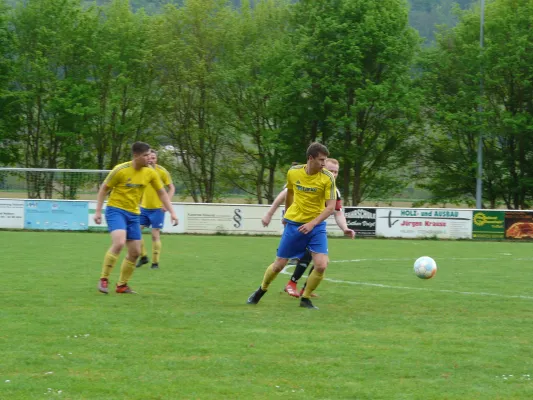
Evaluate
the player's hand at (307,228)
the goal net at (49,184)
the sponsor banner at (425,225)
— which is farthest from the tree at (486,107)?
the player's hand at (307,228)

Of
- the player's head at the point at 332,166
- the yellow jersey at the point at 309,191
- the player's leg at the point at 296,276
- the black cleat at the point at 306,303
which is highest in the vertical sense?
the player's head at the point at 332,166

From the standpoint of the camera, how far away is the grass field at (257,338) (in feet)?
19.6

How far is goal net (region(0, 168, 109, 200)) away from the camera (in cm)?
3153

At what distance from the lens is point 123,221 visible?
1118cm

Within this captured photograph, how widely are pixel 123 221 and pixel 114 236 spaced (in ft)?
0.84

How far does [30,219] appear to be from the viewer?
97.8ft

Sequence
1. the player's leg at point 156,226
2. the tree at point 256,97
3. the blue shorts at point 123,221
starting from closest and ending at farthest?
the blue shorts at point 123,221 → the player's leg at point 156,226 → the tree at point 256,97

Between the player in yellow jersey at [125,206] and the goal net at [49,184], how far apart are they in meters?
20.5

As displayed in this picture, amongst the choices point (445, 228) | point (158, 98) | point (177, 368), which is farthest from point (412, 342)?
point (158, 98)

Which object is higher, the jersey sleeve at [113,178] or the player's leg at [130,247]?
the jersey sleeve at [113,178]

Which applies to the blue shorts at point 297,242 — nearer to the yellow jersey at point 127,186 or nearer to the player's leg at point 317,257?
the player's leg at point 317,257

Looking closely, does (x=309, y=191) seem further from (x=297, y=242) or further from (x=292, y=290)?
(x=292, y=290)

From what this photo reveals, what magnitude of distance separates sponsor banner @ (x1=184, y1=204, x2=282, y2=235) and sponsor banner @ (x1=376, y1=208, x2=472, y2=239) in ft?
12.3

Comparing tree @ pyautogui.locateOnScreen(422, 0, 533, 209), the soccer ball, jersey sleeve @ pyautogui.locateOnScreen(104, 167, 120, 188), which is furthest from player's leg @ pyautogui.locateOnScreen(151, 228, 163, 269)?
tree @ pyautogui.locateOnScreen(422, 0, 533, 209)
